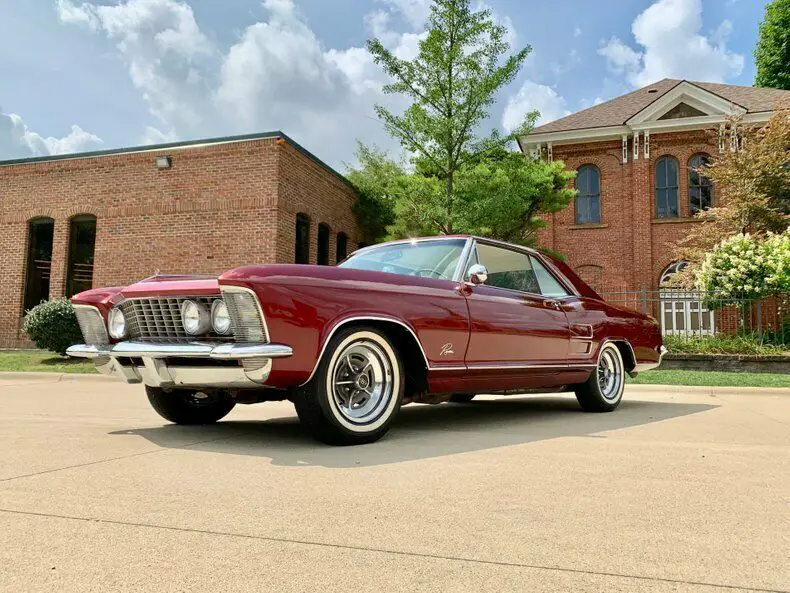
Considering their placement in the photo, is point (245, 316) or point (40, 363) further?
point (40, 363)

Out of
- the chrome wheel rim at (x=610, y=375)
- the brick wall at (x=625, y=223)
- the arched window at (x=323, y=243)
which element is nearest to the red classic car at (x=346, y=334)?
the chrome wheel rim at (x=610, y=375)

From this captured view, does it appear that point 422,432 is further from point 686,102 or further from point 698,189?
point 686,102

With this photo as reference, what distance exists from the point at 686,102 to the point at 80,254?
67.3ft

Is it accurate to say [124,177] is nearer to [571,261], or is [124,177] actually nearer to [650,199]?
[571,261]

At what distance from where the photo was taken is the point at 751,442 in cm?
441

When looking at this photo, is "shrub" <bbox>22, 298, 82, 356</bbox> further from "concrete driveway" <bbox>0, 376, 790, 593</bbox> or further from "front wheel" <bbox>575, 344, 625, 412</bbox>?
"front wheel" <bbox>575, 344, 625, 412</bbox>

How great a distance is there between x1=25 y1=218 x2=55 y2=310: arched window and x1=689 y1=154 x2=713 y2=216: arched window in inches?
823

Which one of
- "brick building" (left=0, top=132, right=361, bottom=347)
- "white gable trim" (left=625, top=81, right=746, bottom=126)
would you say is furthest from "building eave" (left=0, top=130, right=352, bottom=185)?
"white gable trim" (left=625, top=81, right=746, bottom=126)

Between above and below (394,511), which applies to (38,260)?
above

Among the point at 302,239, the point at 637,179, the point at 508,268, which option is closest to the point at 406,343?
the point at 508,268

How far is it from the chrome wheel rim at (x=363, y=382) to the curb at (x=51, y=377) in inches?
290

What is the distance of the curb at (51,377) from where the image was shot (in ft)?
33.6

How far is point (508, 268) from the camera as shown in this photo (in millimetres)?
5395

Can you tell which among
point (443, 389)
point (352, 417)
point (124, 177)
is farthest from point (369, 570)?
point (124, 177)
